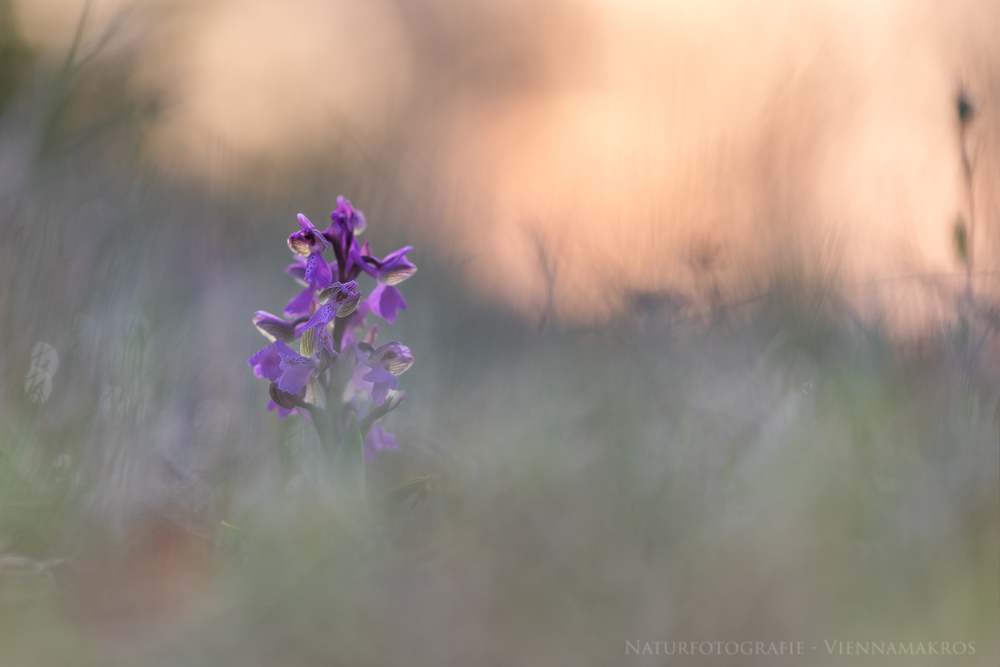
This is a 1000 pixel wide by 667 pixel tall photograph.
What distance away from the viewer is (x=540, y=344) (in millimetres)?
1595

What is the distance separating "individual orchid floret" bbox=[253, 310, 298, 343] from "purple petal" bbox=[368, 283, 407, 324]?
0.55 feet

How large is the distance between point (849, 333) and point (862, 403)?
433mm

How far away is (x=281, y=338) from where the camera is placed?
3.87ft

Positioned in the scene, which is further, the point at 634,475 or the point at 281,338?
the point at 281,338

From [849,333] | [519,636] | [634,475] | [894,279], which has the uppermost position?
[894,279]

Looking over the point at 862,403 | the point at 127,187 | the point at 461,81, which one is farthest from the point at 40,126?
the point at 461,81

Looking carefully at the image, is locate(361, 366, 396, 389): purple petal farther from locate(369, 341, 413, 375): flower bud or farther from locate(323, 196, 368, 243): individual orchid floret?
locate(323, 196, 368, 243): individual orchid floret

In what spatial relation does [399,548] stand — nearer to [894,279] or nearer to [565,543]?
[565,543]

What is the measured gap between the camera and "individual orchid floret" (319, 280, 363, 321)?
42.5 inches

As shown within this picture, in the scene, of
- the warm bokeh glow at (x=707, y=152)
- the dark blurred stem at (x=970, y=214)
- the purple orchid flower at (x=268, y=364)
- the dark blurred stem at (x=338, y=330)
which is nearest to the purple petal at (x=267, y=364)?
the purple orchid flower at (x=268, y=364)

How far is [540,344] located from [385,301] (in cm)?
48

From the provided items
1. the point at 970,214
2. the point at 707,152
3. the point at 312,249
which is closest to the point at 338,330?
the point at 312,249

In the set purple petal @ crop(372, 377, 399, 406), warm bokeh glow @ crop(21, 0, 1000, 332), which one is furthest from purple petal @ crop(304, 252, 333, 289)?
warm bokeh glow @ crop(21, 0, 1000, 332)

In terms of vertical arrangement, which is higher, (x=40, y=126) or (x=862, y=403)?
(x=40, y=126)
